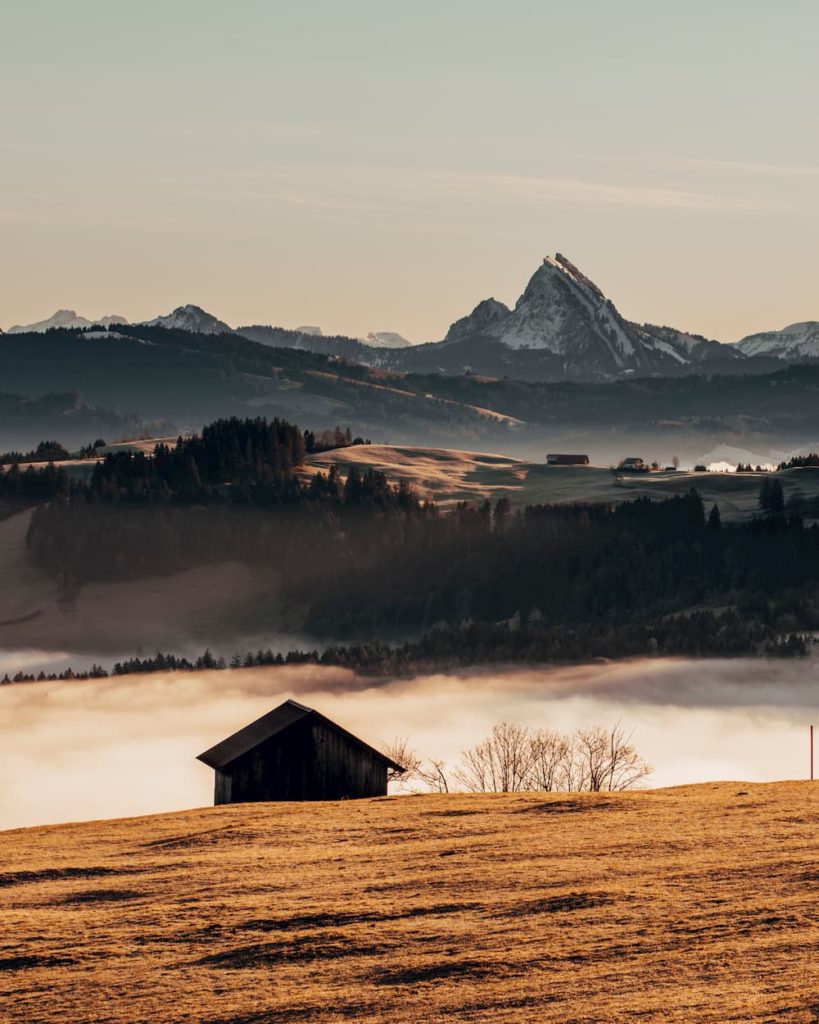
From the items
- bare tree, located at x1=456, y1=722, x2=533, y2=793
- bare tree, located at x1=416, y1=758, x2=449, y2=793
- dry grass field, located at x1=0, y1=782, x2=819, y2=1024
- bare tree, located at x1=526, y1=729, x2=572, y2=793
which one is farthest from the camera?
bare tree, located at x1=456, y1=722, x2=533, y2=793

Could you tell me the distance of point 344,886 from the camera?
61.5 m

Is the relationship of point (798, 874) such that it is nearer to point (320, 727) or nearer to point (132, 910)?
point (132, 910)

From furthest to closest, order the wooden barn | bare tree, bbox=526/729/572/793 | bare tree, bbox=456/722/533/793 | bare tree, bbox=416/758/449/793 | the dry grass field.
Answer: bare tree, bbox=456/722/533/793 < bare tree, bbox=526/729/572/793 < bare tree, bbox=416/758/449/793 < the wooden barn < the dry grass field

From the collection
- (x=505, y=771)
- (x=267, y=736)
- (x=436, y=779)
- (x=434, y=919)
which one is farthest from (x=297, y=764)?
(x=434, y=919)

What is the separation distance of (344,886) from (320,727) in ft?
116

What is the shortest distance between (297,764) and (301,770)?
1.27 feet

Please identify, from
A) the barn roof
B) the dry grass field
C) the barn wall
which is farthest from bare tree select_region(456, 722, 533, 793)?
the dry grass field

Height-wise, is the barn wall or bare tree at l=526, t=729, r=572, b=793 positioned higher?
the barn wall

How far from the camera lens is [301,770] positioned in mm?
96188

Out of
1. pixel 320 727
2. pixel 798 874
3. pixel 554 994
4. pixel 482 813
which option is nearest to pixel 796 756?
pixel 320 727

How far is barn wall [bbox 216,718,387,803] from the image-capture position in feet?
314

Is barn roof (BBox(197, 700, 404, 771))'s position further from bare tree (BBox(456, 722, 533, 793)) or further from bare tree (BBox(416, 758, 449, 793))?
bare tree (BBox(456, 722, 533, 793))

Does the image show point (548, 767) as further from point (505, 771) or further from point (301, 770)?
point (301, 770)

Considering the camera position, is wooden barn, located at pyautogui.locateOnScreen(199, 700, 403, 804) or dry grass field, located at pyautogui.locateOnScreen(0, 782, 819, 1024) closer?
dry grass field, located at pyautogui.locateOnScreen(0, 782, 819, 1024)
